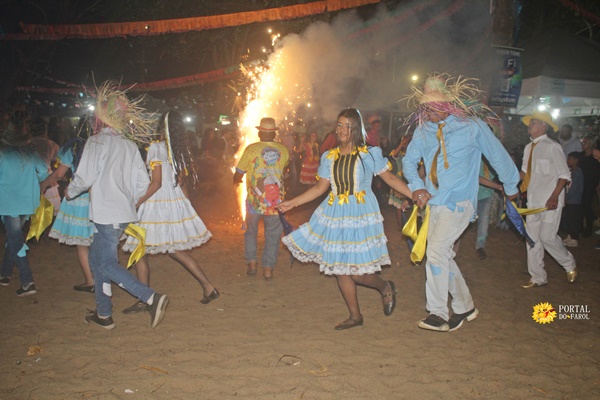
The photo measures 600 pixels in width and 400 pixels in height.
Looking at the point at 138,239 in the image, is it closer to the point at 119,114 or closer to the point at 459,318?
the point at 119,114

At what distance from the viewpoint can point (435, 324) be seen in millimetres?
4402

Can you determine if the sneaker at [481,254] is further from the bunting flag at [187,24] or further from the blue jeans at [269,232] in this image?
the bunting flag at [187,24]

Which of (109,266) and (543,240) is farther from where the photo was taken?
(543,240)

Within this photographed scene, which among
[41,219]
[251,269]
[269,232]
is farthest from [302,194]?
[41,219]

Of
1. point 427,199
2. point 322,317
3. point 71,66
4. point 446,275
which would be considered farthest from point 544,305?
point 71,66

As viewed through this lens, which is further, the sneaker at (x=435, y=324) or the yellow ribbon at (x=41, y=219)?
the yellow ribbon at (x=41, y=219)

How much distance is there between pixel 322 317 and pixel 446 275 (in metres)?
1.31

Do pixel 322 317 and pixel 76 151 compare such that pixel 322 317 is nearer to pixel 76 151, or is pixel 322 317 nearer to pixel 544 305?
pixel 544 305

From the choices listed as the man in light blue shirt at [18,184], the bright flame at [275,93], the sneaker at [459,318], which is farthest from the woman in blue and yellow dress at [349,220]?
the bright flame at [275,93]

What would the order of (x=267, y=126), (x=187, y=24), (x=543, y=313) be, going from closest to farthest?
(x=543, y=313)
(x=267, y=126)
(x=187, y=24)

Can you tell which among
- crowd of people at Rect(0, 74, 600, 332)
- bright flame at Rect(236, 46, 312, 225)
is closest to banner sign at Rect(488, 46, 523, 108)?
crowd of people at Rect(0, 74, 600, 332)

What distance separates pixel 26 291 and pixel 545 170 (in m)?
6.03

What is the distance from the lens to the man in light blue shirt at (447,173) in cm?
430

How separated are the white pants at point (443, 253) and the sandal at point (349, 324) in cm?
66
